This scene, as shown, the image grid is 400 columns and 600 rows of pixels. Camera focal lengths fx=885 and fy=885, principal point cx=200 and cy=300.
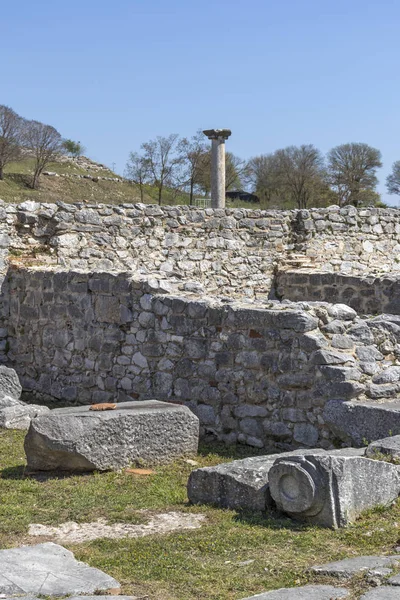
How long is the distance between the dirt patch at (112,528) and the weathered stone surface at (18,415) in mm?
3361

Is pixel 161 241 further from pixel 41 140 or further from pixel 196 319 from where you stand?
pixel 41 140

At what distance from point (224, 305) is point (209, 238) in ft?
19.7

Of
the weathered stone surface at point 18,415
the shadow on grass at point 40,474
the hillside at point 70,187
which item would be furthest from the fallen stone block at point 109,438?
the hillside at point 70,187

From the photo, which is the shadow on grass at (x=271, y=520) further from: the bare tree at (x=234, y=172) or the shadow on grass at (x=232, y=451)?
the bare tree at (x=234, y=172)

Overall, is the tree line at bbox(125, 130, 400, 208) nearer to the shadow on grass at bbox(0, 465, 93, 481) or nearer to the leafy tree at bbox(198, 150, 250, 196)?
the leafy tree at bbox(198, 150, 250, 196)

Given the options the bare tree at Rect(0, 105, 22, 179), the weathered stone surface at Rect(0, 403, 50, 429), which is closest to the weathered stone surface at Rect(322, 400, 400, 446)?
the weathered stone surface at Rect(0, 403, 50, 429)

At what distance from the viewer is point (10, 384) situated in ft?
34.6

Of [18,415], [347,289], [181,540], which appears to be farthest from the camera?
[347,289]

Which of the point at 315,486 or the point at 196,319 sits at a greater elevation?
the point at 196,319

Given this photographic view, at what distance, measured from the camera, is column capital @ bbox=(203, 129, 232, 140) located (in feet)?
70.1

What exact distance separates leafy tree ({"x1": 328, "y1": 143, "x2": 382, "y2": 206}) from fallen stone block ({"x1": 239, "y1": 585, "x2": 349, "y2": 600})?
125ft

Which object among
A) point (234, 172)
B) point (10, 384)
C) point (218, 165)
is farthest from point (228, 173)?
point (10, 384)

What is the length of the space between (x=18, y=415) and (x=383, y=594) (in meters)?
6.05

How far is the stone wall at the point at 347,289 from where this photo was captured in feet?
40.6
